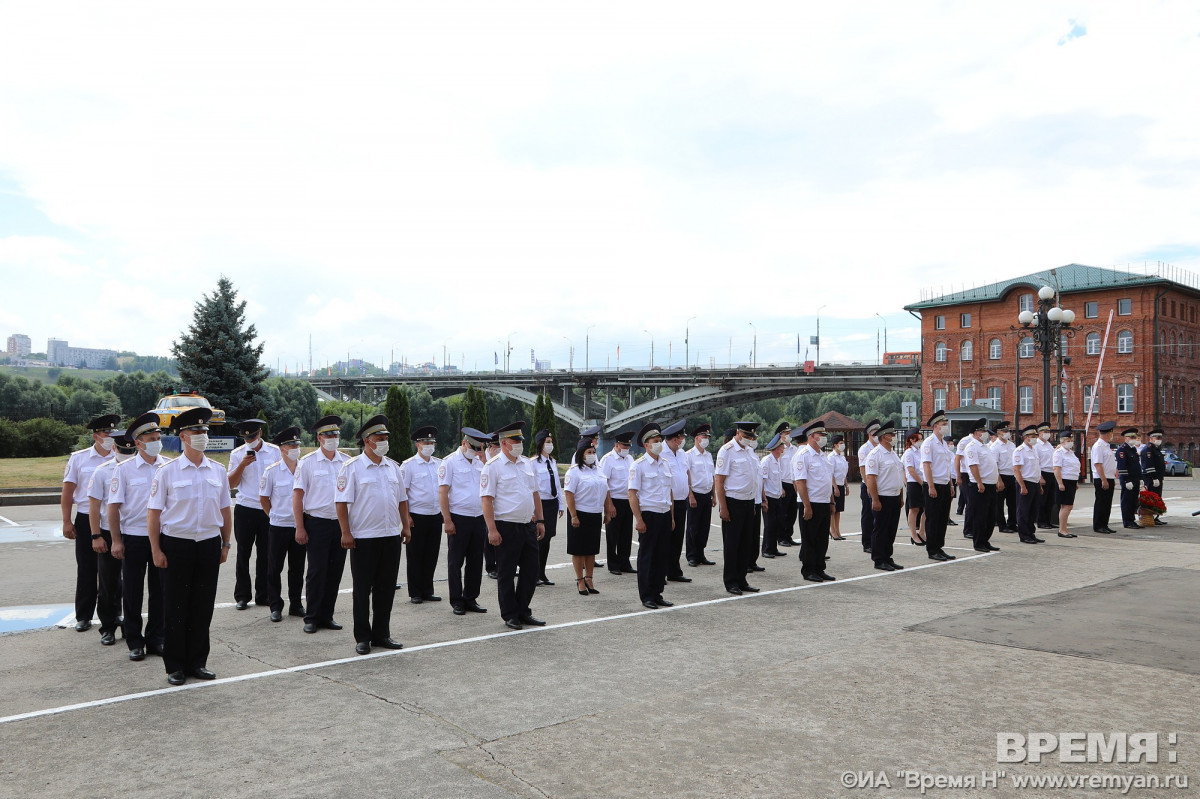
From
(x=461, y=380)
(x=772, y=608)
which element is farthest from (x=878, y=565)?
(x=461, y=380)

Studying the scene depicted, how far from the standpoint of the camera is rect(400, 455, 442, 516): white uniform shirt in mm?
9312

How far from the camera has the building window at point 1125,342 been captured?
61372 millimetres

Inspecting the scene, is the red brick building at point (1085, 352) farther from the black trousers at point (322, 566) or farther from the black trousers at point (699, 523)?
the black trousers at point (322, 566)

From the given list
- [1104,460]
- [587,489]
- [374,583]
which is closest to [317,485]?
[374,583]

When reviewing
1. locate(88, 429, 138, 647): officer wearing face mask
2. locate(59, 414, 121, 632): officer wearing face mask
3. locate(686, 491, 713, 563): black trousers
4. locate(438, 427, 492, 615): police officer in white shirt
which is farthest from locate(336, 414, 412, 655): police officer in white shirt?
locate(686, 491, 713, 563): black trousers

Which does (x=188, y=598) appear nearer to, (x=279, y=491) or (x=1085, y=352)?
(x=279, y=491)

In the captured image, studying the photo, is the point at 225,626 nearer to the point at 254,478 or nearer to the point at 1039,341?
the point at 254,478

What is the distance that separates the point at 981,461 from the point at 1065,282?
59.5 m

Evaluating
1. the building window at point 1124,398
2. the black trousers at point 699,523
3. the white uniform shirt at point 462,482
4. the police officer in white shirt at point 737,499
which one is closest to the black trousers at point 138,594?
the white uniform shirt at point 462,482

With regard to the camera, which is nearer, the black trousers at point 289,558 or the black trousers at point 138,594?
the black trousers at point 138,594

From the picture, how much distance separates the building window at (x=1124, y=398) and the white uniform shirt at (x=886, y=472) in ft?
189

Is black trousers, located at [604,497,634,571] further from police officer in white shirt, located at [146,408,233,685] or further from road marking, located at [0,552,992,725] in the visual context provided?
police officer in white shirt, located at [146,408,233,685]

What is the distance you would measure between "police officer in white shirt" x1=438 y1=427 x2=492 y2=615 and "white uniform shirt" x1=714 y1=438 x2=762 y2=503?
266 centimetres

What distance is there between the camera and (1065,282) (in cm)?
6531
